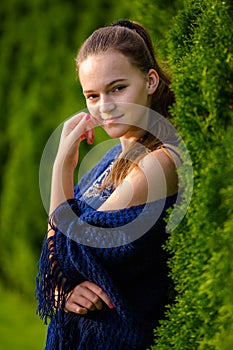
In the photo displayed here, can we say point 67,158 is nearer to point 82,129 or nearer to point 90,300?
point 82,129

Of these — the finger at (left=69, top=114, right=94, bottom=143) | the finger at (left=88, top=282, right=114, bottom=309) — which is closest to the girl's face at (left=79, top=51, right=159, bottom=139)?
the finger at (left=69, top=114, right=94, bottom=143)

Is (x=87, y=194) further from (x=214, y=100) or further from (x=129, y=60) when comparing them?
(x=214, y=100)

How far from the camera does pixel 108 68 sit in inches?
95.1

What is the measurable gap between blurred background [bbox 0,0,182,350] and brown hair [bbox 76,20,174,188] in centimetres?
345

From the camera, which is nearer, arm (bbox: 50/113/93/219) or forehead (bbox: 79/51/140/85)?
forehead (bbox: 79/51/140/85)

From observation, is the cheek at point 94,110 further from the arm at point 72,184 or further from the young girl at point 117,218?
the arm at point 72,184

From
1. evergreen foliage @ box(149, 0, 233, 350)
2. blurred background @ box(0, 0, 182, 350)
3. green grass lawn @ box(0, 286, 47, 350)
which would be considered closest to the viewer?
evergreen foliage @ box(149, 0, 233, 350)

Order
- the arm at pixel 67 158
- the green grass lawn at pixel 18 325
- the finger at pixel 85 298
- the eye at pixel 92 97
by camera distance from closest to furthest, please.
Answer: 1. the finger at pixel 85 298
2. the eye at pixel 92 97
3. the arm at pixel 67 158
4. the green grass lawn at pixel 18 325

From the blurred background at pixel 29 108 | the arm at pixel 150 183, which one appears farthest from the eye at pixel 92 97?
the blurred background at pixel 29 108

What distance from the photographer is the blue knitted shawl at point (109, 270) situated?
7.47 feet

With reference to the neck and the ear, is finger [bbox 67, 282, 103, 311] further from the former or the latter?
the ear

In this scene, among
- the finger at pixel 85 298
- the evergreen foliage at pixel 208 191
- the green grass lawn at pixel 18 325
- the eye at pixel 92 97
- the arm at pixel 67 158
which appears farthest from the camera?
the green grass lawn at pixel 18 325

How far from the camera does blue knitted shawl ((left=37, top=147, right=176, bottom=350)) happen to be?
2275 mm

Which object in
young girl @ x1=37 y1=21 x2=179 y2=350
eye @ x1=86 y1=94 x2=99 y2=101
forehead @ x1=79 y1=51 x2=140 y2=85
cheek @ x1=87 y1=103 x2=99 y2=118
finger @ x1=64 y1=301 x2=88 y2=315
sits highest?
forehead @ x1=79 y1=51 x2=140 y2=85
